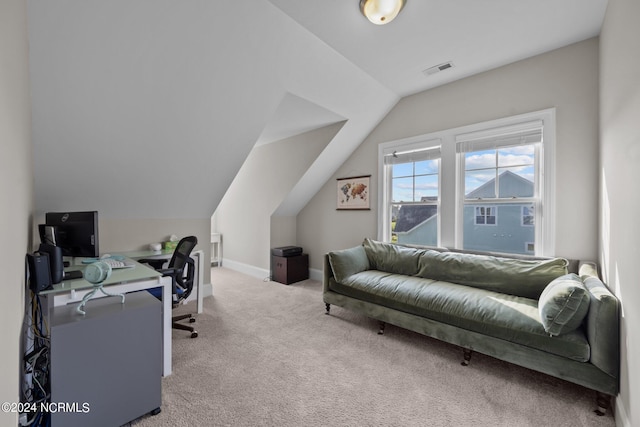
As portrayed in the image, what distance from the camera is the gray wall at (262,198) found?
4250 mm

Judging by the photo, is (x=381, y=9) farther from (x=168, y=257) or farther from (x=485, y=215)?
(x=168, y=257)

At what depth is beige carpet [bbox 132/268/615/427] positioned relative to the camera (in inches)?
65.2

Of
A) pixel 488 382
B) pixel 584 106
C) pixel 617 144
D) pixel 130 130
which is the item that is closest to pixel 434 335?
pixel 488 382

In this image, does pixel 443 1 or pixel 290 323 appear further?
pixel 290 323

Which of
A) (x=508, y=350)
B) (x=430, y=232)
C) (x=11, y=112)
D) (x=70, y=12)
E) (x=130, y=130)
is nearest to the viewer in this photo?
(x=11, y=112)

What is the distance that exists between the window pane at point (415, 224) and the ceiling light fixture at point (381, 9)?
7.50ft

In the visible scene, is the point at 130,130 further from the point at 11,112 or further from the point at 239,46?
the point at 11,112

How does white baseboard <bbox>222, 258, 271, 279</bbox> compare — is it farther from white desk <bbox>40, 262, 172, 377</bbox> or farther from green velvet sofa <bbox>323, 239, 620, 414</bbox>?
white desk <bbox>40, 262, 172, 377</bbox>

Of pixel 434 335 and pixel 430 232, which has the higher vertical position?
pixel 430 232

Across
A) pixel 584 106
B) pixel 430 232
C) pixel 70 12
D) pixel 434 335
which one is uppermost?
pixel 70 12

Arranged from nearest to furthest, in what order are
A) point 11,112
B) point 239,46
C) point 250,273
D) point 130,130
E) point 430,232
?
1. point 11,112
2. point 239,46
3. point 130,130
4. point 430,232
5. point 250,273

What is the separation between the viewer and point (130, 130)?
251cm

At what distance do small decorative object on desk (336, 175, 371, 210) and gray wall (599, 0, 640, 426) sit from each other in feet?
8.37

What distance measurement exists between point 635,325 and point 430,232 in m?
2.34
